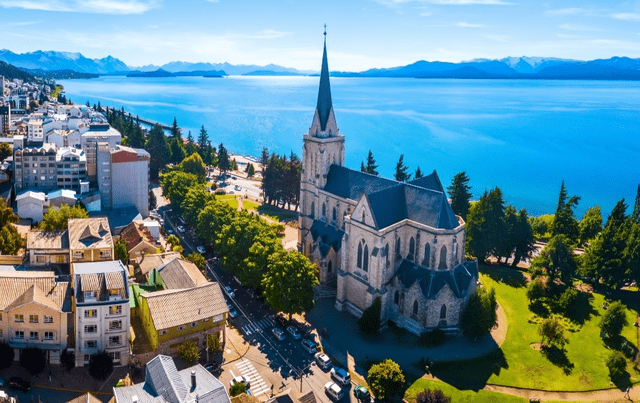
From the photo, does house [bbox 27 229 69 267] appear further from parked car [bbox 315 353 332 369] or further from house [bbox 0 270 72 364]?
parked car [bbox 315 353 332 369]

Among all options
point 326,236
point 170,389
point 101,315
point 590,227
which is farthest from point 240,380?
point 590,227

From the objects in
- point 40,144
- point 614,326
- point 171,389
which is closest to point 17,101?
point 40,144

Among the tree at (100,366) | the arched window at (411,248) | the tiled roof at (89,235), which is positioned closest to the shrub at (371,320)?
the arched window at (411,248)

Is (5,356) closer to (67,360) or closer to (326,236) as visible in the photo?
(67,360)

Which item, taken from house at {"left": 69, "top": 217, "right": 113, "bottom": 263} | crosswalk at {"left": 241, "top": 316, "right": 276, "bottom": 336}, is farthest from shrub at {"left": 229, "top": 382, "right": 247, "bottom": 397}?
house at {"left": 69, "top": 217, "right": 113, "bottom": 263}

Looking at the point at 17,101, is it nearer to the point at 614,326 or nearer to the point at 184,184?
the point at 184,184

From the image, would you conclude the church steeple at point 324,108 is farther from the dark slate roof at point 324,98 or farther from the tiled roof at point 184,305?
the tiled roof at point 184,305
